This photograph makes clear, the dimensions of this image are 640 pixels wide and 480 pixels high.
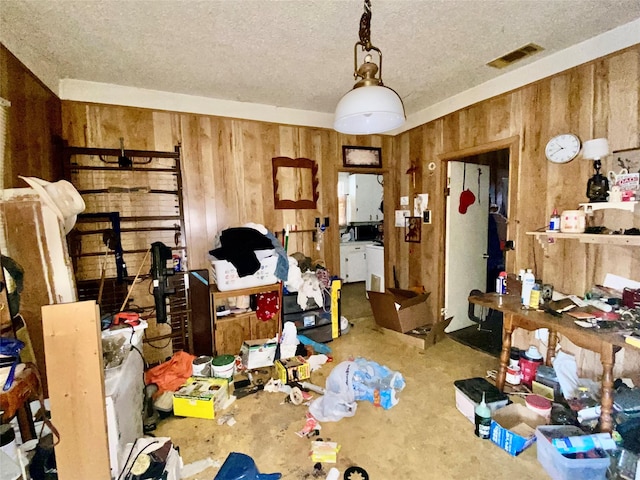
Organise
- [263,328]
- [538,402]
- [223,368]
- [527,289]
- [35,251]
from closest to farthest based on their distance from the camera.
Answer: [35,251], [538,402], [527,289], [223,368], [263,328]

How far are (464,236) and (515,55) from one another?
1.92m

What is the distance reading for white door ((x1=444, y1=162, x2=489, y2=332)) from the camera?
139 inches

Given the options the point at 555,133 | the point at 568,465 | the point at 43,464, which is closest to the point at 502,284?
the point at 555,133

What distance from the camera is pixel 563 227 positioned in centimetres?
224

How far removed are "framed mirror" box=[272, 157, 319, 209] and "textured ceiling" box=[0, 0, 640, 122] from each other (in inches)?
37.0

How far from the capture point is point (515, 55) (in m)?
2.39

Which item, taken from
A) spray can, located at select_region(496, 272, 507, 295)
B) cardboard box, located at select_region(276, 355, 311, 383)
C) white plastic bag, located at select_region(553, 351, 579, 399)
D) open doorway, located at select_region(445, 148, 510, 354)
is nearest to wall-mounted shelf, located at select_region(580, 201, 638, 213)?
spray can, located at select_region(496, 272, 507, 295)

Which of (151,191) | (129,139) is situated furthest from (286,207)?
(129,139)

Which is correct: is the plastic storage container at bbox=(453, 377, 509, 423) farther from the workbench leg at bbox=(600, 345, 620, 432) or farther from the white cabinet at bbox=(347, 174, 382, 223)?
the white cabinet at bbox=(347, 174, 382, 223)

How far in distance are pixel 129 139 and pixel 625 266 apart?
4.26 m

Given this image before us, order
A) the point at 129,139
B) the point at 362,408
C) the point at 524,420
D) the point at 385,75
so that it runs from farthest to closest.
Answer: the point at 129,139
the point at 385,75
the point at 362,408
the point at 524,420

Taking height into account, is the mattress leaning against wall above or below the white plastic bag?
above

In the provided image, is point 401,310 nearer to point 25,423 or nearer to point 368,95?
point 368,95

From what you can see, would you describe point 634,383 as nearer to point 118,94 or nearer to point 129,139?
point 129,139
